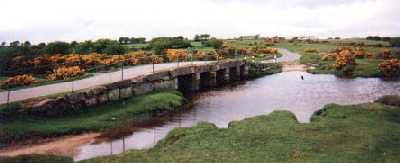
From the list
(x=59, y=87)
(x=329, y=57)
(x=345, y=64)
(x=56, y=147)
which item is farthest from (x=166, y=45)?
(x=56, y=147)

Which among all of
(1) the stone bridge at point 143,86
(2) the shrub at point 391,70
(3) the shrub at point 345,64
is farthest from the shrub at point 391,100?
(3) the shrub at point 345,64

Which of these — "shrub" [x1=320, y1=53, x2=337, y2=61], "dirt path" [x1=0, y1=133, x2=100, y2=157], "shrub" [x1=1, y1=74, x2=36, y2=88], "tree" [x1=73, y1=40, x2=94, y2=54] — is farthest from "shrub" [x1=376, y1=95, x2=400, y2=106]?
"shrub" [x1=320, y1=53, x2=337, y2=61]

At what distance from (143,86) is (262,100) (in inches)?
369

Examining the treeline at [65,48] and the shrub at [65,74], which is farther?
the treeline at [65,48]

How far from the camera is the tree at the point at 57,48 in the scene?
180ft

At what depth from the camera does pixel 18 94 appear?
100ft

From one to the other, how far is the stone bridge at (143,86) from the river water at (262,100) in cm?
260

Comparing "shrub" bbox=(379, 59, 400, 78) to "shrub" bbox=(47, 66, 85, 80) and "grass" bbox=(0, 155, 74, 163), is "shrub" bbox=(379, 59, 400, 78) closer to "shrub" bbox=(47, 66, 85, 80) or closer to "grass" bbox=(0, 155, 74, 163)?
"shrub" bbox=(47, 66, 85, 80)

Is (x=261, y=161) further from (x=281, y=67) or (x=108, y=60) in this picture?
(x=281, y=67)

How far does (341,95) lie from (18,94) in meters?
25.7

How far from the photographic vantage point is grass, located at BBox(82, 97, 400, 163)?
19.4 m

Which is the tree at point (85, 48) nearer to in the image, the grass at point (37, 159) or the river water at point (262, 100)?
the river water at point (262, 100)

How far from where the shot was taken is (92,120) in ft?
95.6

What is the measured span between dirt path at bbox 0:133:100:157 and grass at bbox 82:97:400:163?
12.1 ft
